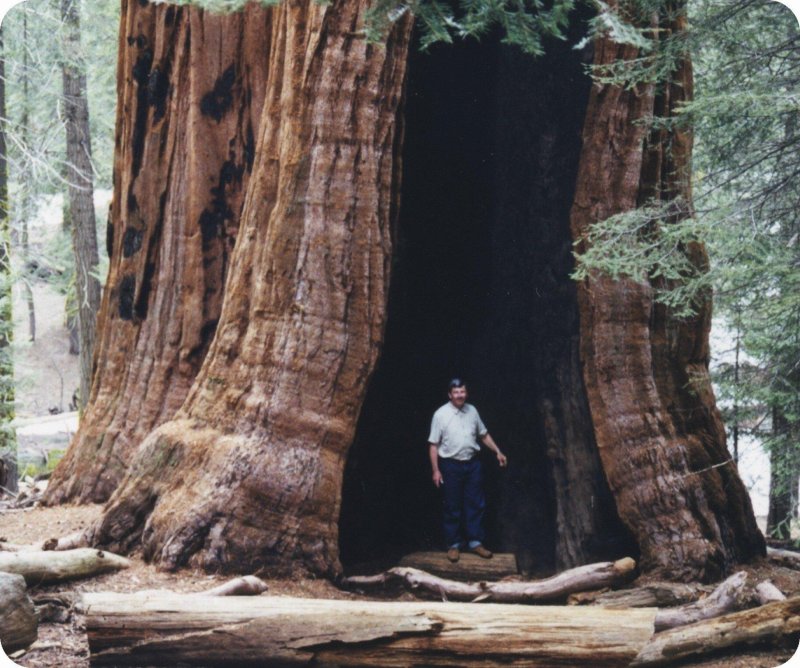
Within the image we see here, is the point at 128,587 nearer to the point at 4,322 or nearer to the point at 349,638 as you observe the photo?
the point at 349,638

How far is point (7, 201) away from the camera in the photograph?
11281 millimetres

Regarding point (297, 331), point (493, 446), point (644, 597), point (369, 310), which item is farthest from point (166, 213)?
point (644, 597)

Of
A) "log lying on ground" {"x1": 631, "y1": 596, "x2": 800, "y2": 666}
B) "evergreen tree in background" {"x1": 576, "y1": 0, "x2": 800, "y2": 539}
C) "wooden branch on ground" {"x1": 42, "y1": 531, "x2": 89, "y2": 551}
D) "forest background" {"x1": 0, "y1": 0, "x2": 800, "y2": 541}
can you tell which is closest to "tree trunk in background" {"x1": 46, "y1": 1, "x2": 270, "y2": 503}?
"forest background" {"x1": 0, "y1": 0, "x2": 800, "y2": 541}

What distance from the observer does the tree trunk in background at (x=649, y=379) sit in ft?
24.7

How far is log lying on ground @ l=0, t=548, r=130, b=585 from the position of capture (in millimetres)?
6141

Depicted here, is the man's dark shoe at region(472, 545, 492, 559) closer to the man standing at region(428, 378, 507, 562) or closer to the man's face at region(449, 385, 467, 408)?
the man standing at region(428, 378, 507, 562)

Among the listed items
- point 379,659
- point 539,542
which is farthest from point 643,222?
point 379,659

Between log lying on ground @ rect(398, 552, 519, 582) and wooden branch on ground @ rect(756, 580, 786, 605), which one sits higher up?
wooden branch on ground @ rect(756, 580, 786, 605)

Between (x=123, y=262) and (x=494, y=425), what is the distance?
13.1 feet

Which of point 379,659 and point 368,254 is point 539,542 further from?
point 379,659

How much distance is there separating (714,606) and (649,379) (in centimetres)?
186

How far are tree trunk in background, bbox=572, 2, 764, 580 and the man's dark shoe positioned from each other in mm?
1257

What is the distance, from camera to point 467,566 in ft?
26.9

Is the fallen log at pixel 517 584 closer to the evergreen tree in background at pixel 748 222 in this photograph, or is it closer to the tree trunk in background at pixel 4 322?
the evergreen tree in background at pixel 748 222
